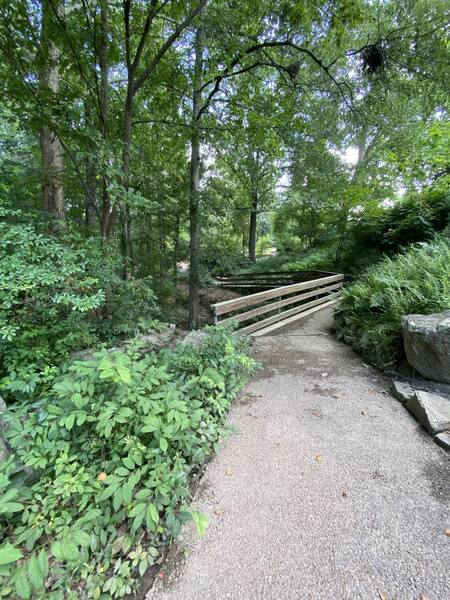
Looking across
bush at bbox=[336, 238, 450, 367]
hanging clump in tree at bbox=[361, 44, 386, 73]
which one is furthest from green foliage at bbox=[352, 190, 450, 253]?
hanging clump in tree at bbox=[361, 44, 386, 73]

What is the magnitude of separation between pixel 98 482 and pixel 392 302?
13.6ft

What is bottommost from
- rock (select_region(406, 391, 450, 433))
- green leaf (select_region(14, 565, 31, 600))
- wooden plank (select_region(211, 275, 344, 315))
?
rock (select_region(406, 391, 450, 433))

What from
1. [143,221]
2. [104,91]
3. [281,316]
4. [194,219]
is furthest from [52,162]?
[281,316]

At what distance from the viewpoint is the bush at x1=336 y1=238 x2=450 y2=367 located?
3.42m

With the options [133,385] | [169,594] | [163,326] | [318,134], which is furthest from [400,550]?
[318,134]

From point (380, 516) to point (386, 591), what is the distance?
0.42 metres

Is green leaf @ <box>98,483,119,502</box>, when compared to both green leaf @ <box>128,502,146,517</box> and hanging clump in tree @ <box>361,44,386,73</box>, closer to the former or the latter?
green leaf @ <box>128,502,146,517</box>

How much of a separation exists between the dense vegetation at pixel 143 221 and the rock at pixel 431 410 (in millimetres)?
906

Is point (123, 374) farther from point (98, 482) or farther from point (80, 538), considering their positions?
point (80, 538)

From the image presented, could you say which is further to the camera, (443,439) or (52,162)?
(52,162)

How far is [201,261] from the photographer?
21.8 feet

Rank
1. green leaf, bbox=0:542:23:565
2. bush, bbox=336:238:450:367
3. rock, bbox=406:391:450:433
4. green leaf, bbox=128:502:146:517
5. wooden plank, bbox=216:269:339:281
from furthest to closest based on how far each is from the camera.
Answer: wooden plank, bbox=216:269:339:281 < bush, bbox=336:238:450:367 < rock, bbox=406:391:450:433 < green leaf, bbox=128:502:146:517 < green leaf, bbox=0:542:23:565

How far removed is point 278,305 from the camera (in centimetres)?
573

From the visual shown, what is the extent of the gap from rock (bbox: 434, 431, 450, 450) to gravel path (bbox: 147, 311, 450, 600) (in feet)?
0.23
